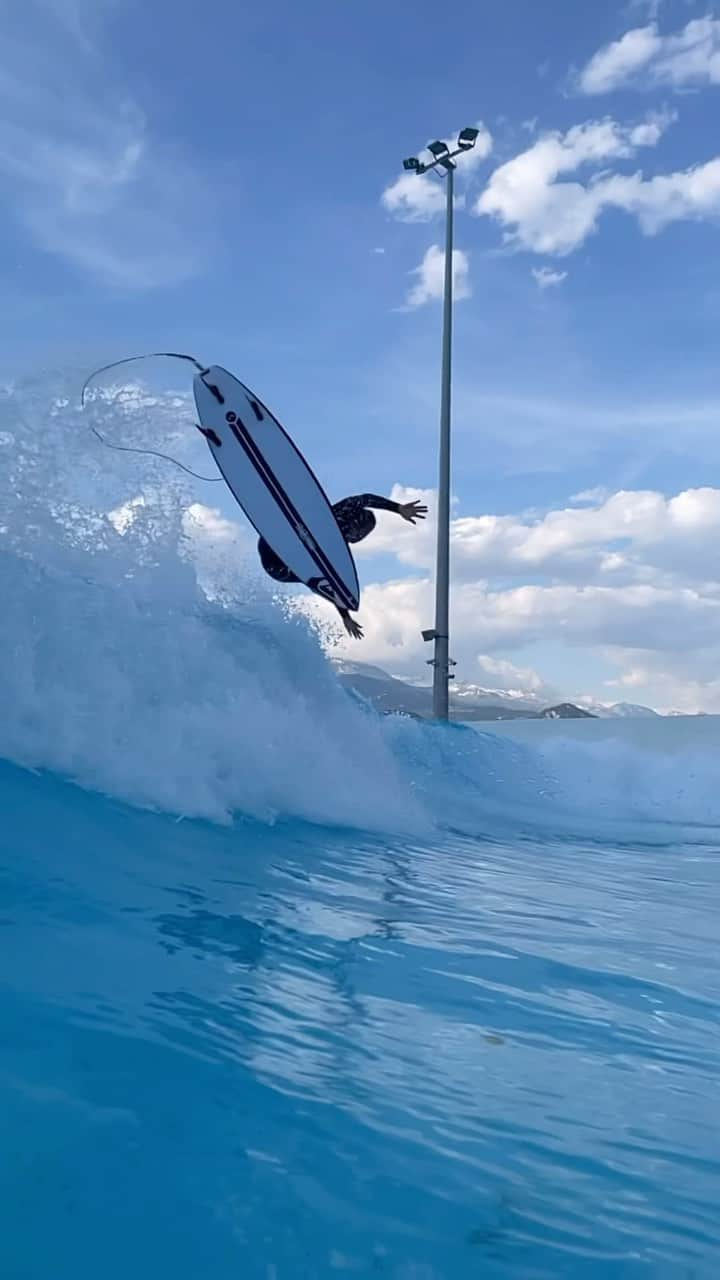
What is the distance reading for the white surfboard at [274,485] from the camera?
8.86 metres

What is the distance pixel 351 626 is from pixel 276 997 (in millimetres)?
6640

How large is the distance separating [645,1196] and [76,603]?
202 inches

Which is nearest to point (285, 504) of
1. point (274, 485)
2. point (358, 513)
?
point (274, 485)

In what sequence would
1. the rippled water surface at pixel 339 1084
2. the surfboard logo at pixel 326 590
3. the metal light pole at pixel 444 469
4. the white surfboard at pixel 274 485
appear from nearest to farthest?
the rippled water surface at pixel 339 1084, the white surfboard at pixel 274 485, the surfboard logo at pixel 326 590, the metal light pole at pixel 444 469

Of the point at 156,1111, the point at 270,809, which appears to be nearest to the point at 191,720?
the point at 270,809

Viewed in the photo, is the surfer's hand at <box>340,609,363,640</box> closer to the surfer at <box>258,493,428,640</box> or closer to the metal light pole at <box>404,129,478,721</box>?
the surfer at <box>258,493,428,640</box>

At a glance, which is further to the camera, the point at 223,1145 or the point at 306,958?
the point at 306,958

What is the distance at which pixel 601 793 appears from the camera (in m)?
11.5

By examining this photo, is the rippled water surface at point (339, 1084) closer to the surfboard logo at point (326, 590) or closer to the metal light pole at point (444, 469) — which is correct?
the surfboard logo at point (326, 590)

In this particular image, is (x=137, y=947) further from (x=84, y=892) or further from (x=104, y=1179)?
(x=104, y=1179)

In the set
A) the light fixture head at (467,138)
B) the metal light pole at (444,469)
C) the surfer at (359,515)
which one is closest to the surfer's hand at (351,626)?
the surfer at (359,515)

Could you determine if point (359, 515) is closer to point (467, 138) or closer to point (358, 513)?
point (358, 513)

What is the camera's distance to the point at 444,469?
48.3 feet

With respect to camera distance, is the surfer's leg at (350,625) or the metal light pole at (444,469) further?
the metal light pole at (444,469)
